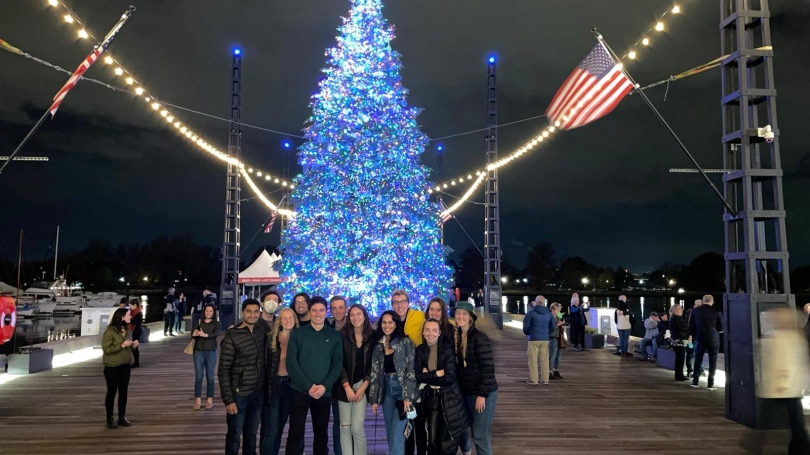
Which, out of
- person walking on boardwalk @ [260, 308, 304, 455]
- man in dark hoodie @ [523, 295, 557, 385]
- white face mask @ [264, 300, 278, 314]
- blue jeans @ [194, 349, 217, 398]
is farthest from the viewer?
man in dark hoodie @ [523, 295, 557, 385]

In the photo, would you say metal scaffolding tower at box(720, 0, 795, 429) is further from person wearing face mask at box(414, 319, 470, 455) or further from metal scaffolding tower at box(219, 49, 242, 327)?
metal scaffolding tower at box(219, 49, 242, 327)

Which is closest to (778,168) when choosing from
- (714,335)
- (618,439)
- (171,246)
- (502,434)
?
(714,335)

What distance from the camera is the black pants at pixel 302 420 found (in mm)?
5578

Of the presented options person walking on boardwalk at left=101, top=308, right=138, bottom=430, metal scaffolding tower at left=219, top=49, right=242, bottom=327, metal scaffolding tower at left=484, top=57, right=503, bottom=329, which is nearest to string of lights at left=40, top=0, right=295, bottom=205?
metal scaffolding tower at left=219, top=49, right=242, bottom=327

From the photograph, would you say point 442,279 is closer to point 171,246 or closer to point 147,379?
point 147,379

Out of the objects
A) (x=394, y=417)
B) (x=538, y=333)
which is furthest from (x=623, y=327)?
(x=394, y=417)

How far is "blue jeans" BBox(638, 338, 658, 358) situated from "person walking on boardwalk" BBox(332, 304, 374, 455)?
443 inches

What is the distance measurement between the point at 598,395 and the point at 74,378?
10.4 m

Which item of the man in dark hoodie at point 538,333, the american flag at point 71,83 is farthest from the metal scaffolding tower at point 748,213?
the american flag at point 71,83

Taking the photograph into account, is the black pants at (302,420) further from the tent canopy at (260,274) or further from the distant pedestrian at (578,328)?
the tent canopy at (260,274)

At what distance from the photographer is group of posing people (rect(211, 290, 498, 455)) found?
5.52m

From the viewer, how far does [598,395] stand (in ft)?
33.9

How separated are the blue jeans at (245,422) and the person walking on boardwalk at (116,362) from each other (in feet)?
9.42

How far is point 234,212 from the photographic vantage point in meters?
21.6
